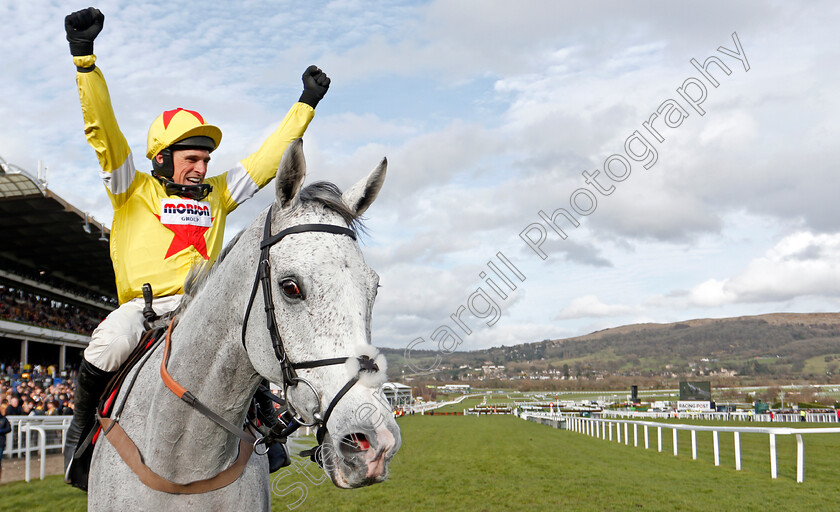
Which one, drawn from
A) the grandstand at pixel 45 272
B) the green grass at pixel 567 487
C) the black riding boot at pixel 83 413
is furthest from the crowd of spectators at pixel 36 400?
the black riding boot at pixel 83 413

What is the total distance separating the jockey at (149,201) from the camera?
2684mm

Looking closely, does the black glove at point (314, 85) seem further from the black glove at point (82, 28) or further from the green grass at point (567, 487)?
the green grass at point (567, 487)

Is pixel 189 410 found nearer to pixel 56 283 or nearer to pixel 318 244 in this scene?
pixel 318 244

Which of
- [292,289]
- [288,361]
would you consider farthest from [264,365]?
[292,289]

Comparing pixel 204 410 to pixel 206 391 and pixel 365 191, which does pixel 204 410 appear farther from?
pixel 365 191

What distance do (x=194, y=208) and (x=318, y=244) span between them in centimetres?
135

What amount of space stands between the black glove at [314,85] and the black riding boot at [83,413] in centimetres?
164

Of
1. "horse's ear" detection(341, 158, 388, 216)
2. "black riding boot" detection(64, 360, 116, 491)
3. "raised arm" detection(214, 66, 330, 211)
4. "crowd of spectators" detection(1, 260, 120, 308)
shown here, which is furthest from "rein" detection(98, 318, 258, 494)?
"crowd of spectators" detection(1, 260, 120, 308)

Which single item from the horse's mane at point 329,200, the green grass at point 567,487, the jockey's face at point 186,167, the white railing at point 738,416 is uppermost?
the jockey's face at point 186,167

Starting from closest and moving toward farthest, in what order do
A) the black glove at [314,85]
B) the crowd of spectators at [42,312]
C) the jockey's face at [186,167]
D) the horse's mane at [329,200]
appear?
the horse's mane at [329,200], the jockey's face at [186,167], the black glove at [314,85], the crowd of spectators at [42,312]

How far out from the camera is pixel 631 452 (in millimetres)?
17531

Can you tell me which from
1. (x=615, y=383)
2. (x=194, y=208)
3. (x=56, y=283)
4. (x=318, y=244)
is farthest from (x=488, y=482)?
(x=615, y=383)

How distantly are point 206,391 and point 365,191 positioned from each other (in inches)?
36.7

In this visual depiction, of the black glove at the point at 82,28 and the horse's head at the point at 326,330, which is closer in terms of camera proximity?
the horse's head at the point at 326,330
